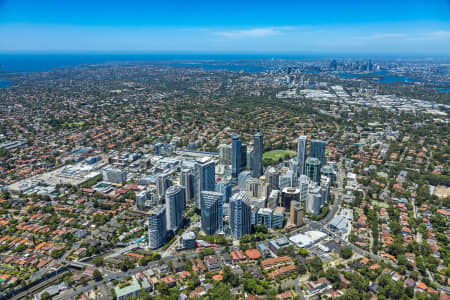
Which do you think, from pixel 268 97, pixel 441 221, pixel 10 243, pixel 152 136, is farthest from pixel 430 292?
pixel 268 97

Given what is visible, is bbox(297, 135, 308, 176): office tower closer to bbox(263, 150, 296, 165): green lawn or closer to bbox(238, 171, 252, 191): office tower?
bbox(263, 150, 296, 165): green lawn

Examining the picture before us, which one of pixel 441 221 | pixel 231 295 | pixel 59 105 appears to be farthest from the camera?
pixel 59 105

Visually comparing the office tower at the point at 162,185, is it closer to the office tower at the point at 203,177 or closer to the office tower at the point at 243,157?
the office tower at the point at 203,177

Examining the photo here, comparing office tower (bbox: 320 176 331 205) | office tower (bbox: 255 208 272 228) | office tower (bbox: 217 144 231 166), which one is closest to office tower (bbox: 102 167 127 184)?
office tower (bbox: 217 144 231 166)

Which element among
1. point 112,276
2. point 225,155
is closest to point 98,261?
point 112,276

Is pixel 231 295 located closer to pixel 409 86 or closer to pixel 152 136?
pixel 152 136

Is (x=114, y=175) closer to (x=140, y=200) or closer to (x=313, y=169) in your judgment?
(x=140, y=200)
